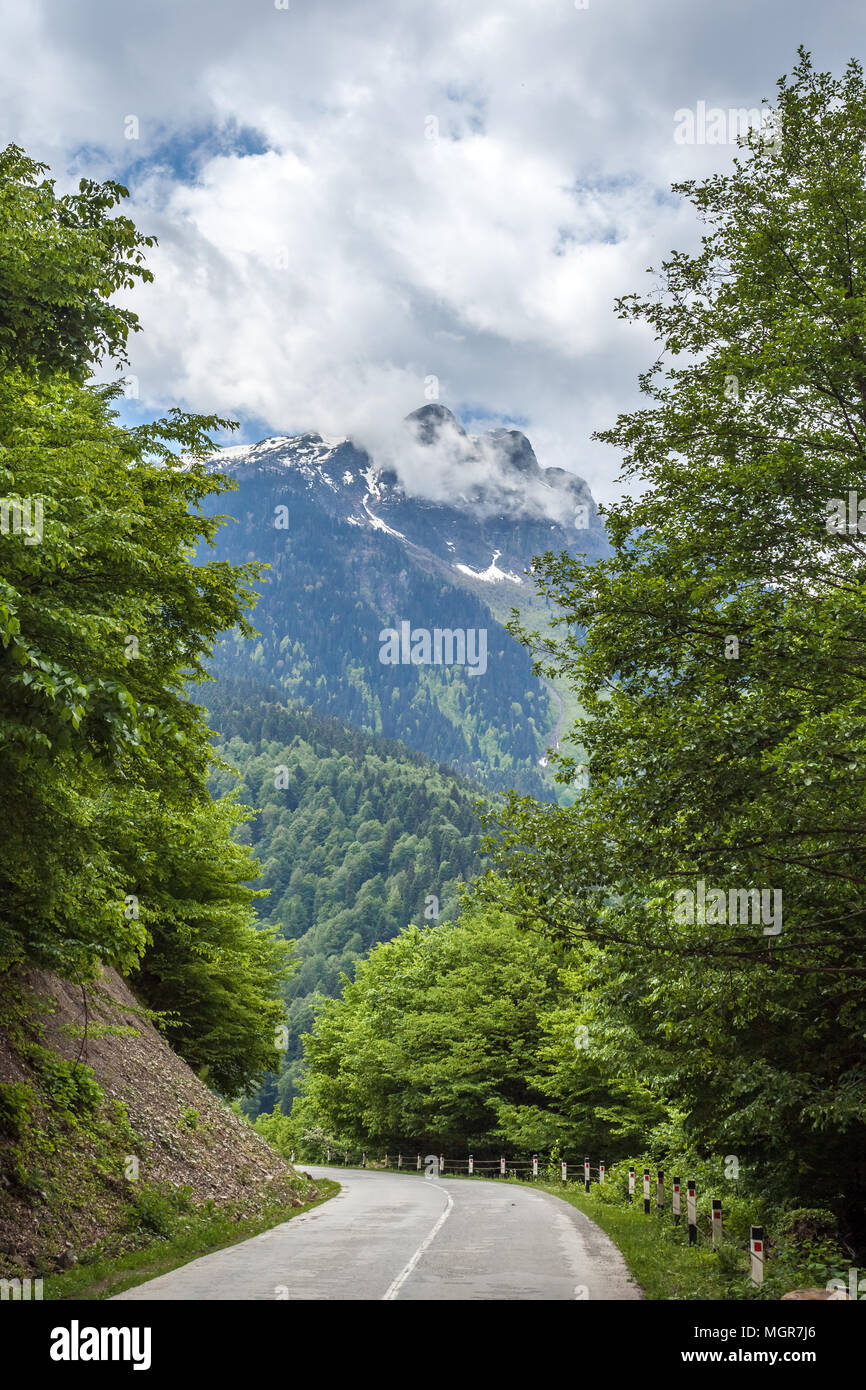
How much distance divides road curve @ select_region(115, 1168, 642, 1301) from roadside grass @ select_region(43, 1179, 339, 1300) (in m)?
0.23

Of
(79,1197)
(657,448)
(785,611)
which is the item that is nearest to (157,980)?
(79,1197)

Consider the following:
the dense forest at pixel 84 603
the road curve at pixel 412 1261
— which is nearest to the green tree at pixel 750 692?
the road curve at pixel 412 1261

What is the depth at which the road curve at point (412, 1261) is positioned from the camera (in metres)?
10.2

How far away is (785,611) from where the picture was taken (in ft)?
31.9

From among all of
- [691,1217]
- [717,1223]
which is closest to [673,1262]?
[717,1223]

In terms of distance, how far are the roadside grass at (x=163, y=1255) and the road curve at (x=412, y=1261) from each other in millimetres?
228

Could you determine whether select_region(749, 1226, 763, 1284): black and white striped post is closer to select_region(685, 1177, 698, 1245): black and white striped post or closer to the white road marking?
the white road marking

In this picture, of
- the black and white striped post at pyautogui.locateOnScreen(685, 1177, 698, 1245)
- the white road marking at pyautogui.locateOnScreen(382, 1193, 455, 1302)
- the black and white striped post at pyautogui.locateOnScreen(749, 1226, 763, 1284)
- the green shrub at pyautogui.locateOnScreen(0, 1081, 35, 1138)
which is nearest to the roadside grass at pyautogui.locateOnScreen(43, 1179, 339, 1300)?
the green shrub at pyautogui.locateOnScreen(0, 1081, 35, 1138)

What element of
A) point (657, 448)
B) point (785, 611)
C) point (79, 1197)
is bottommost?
point (79, 1197)
